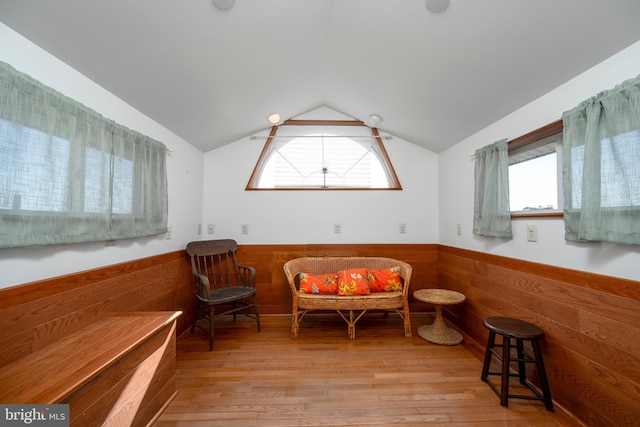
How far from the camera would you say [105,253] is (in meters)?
1.70

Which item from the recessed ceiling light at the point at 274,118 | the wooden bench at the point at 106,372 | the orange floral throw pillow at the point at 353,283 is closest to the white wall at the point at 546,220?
the orange floral throw pillow at the point at 353,283

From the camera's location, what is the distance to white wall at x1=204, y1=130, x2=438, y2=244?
3.16m

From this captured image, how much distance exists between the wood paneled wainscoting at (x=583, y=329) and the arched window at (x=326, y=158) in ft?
→ 5.84

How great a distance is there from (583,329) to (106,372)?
2638 mm

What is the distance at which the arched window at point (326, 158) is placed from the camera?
129 inches

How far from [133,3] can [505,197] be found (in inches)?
114

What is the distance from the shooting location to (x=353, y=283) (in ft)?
8.77

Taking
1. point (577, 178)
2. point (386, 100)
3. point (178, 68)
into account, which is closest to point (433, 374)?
point (577, 178)

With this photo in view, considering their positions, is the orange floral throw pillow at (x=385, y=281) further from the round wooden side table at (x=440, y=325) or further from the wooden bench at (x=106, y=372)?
the wooden bench at (x=106, y=372)

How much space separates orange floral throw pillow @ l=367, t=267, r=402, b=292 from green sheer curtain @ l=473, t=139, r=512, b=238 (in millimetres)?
959

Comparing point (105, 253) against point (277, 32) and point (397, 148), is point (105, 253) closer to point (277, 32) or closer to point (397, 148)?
point (277, 32)

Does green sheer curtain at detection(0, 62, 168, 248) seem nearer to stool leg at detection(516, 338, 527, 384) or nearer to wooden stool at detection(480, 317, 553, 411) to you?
wooden stool at detection(480, 317, 553, 411)

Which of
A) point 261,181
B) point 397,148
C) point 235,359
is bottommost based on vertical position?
point 235,359

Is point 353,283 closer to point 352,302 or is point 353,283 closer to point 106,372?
point 352,302
